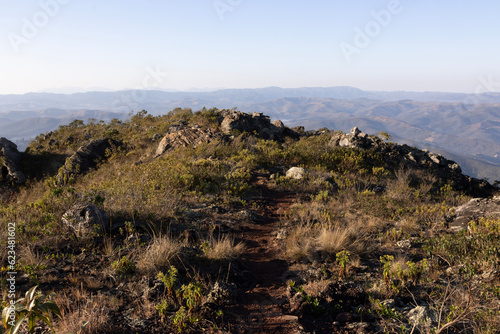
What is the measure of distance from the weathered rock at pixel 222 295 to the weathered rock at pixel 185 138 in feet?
40.3

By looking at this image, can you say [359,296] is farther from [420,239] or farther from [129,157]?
[129,157]

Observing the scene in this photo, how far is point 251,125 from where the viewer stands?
19938 millimetres

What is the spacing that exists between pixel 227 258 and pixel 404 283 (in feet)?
9.59

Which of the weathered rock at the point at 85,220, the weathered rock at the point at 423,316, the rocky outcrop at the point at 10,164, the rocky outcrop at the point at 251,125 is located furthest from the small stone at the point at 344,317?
the rocky outcrop at the point at 10,164

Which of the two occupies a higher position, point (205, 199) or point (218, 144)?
point (218, 144)

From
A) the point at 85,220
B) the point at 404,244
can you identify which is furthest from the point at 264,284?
the point at 85,220

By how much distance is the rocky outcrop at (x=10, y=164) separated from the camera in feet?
55.7

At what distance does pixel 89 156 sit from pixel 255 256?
16.4 metres

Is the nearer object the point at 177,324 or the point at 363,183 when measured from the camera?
the point at 177,324

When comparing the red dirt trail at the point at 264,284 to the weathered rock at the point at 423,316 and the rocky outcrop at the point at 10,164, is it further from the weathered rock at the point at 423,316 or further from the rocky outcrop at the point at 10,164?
the rocky outcrop at the point at 10,164

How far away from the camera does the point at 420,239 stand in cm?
587

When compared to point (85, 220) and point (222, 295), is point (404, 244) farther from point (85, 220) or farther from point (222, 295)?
point (85, 220)

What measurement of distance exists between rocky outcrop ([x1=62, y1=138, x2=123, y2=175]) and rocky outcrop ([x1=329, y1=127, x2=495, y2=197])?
15480 millimetres

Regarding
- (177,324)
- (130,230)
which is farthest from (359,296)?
(130,230)
